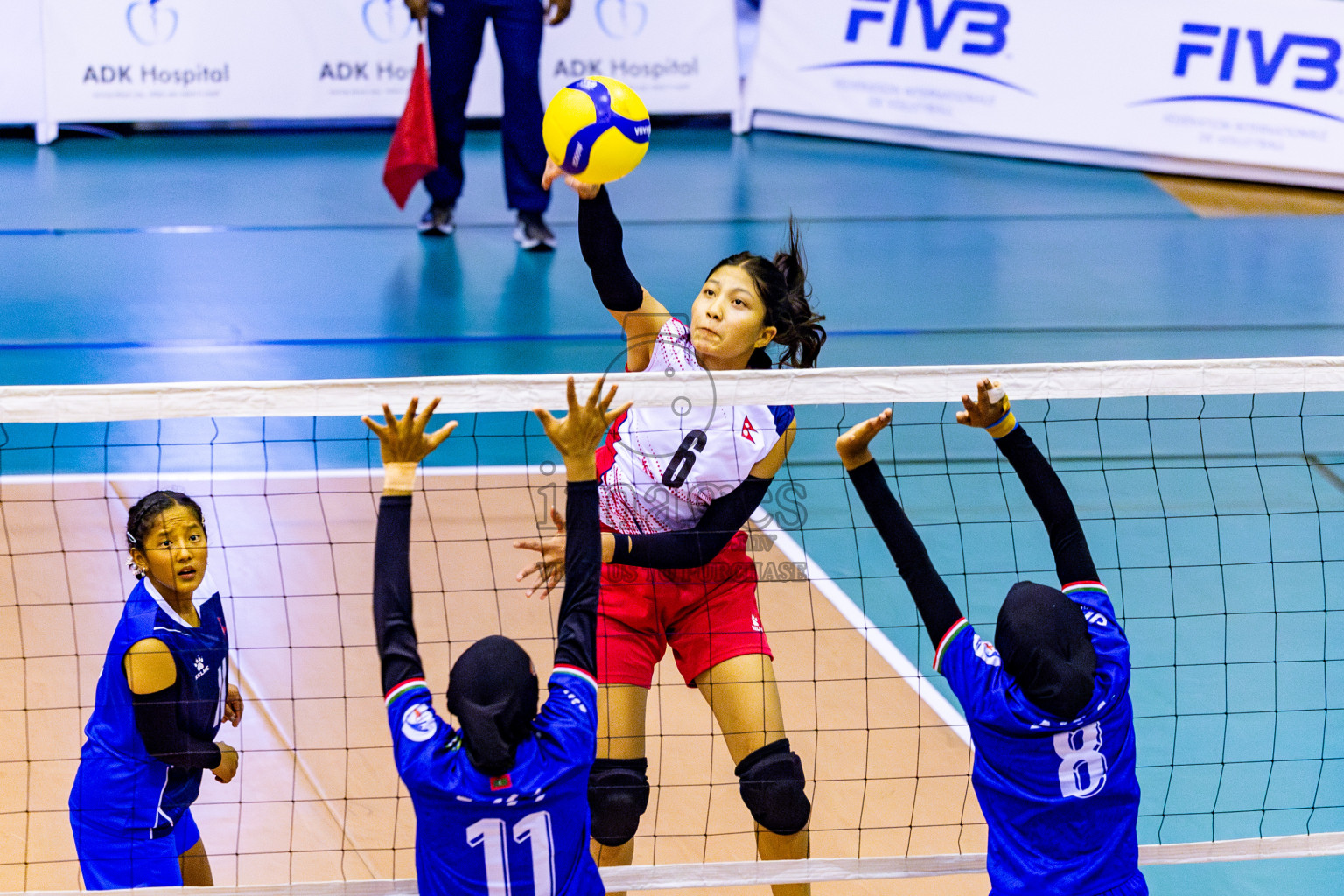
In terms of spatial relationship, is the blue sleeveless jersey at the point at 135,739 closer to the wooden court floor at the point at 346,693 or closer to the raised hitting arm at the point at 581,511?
the wooden court floor at the point at 346,693

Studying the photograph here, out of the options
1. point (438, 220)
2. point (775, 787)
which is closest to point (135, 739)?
point (775, 787)

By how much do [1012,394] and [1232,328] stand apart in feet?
17.8

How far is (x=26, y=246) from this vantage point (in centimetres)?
888

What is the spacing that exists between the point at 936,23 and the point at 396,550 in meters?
9.59

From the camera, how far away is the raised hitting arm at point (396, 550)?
274 centimetres

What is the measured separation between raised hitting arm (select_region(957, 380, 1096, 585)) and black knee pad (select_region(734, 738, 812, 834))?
0.87 metres

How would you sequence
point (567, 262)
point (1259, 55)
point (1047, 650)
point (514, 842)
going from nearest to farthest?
point (514, 842), point (1047, 650), point (567, 262), point (1259, 55)

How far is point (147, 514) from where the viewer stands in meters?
3.32

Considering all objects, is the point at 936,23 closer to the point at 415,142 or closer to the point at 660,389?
the point at 415,142

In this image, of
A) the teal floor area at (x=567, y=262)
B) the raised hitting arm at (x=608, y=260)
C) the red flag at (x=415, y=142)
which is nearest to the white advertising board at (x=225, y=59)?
the teal floor area at (x=567, y=262)

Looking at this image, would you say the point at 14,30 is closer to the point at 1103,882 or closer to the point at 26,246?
the point at 26,246

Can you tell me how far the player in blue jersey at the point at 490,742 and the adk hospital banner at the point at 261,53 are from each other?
346 inches

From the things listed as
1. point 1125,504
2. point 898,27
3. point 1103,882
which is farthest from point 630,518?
point 898,27

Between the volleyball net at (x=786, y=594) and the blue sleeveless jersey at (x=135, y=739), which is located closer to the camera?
the blue sleeveless jersey at (x=135, y=739)
